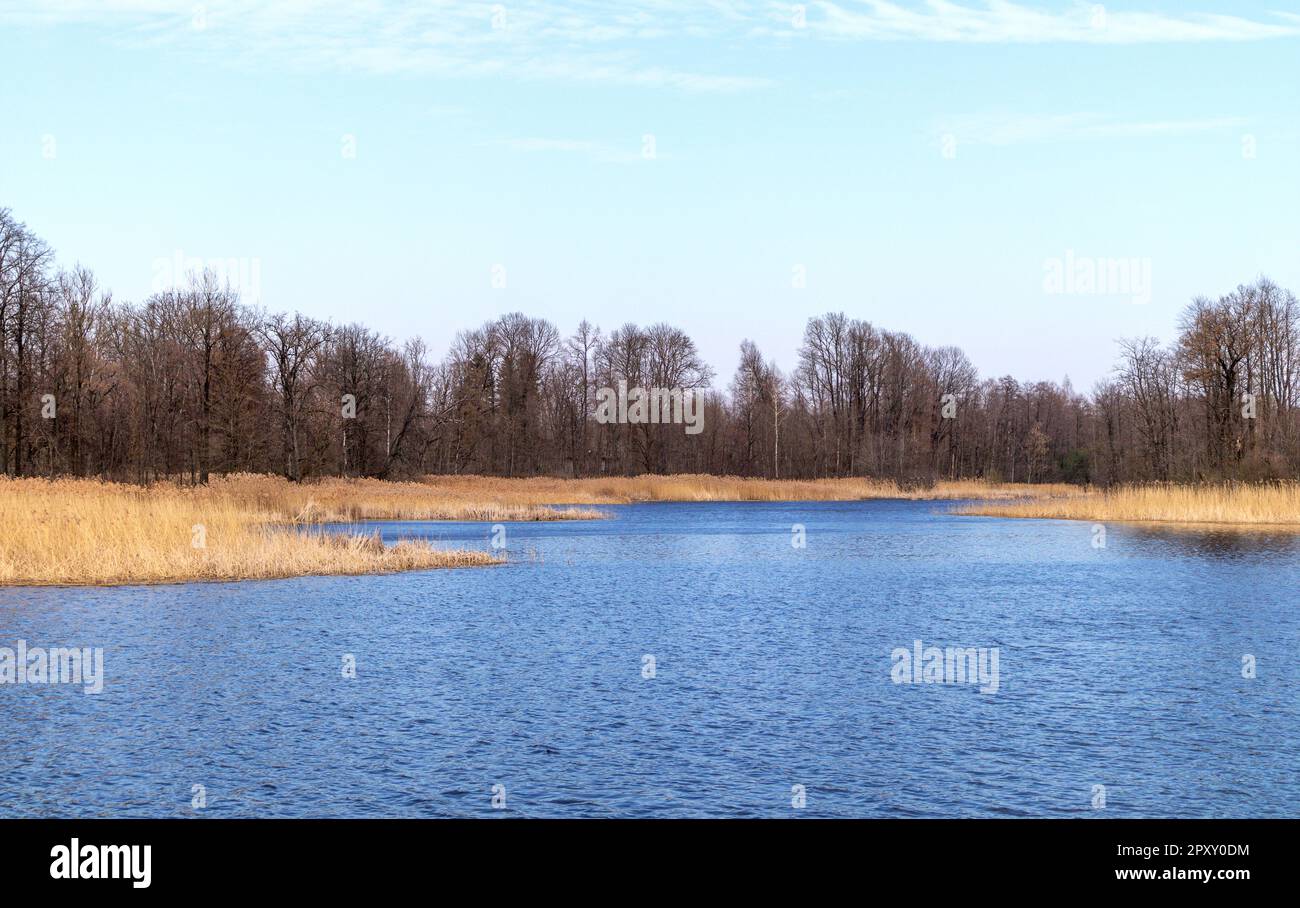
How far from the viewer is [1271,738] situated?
38.0ft

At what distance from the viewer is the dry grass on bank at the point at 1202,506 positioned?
42625 mm

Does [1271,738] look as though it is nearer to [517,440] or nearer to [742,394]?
[517,440]

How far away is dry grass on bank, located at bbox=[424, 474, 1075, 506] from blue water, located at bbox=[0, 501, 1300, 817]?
4356cm

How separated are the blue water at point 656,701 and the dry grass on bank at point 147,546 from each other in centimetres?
152

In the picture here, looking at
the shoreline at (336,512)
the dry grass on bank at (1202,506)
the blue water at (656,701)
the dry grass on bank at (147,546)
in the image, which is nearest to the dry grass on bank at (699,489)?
the shoreline at (336,512)

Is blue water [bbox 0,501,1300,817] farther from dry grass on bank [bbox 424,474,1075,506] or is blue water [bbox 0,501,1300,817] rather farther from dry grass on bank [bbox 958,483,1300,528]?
dry grass on bank [bbox 424,474,1075,506]

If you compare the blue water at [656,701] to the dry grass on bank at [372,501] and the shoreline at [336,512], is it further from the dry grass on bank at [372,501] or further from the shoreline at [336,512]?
the dry grass on bank at [372,501]

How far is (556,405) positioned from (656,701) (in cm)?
8317

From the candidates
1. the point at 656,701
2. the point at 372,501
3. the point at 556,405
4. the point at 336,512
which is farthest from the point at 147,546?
the point at 556,405

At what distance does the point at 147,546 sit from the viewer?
1038 inches

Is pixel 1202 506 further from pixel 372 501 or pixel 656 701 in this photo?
pixel 656 701

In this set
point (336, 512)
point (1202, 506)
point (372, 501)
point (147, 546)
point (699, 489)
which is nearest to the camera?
point (147, 546)

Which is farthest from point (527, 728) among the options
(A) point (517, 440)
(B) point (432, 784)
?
(A) point (517, 440)

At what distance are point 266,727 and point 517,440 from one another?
79.5 meters
